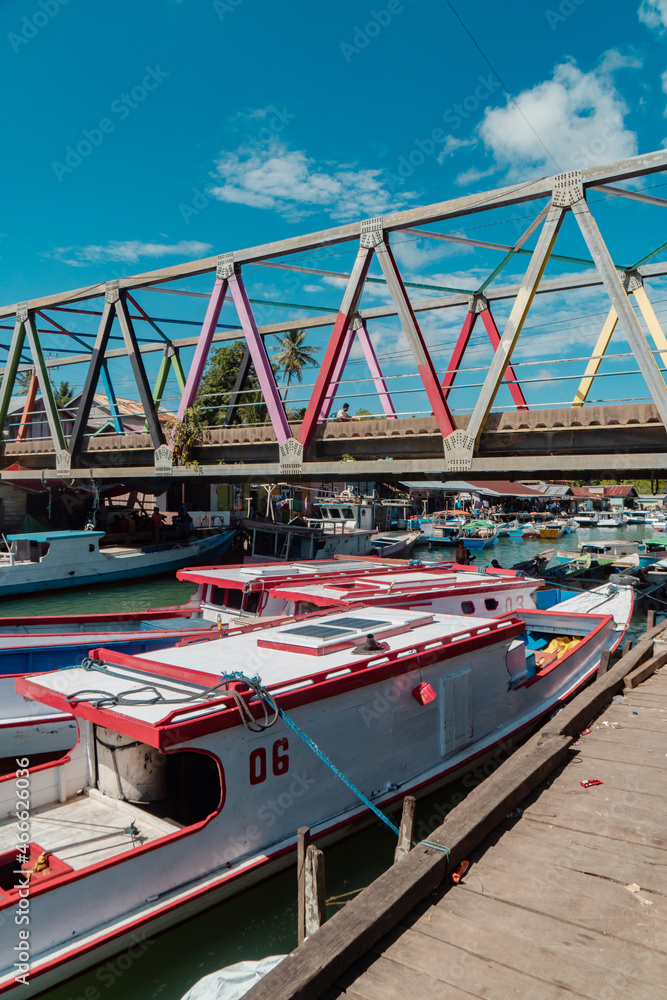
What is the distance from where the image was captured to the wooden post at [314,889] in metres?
5.20

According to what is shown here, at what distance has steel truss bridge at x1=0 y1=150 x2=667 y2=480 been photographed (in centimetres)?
1672

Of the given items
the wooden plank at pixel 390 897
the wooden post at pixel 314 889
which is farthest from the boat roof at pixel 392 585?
the wooden post at pixel 314 889

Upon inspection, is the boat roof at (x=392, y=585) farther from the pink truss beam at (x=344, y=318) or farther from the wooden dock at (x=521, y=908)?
the pink truss beam at (x=344, y=318)

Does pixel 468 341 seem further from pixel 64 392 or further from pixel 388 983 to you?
pixel 64 392

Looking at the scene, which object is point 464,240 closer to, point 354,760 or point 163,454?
point 163,454

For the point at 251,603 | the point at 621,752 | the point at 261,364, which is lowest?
the point at 621,752

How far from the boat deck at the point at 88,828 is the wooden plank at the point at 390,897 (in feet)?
10.2

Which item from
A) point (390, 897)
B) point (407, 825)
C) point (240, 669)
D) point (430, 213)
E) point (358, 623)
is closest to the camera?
point (390, 897)

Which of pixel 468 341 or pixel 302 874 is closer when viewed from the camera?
pixel 302 874

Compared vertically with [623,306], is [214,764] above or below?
below

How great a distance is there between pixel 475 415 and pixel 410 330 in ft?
10.9

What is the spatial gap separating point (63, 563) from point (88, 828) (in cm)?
2196

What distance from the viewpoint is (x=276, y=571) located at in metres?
15.2

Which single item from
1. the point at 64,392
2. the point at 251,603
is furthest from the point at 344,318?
the point at 64,392
